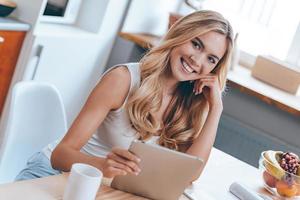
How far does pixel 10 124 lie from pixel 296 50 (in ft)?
6.62

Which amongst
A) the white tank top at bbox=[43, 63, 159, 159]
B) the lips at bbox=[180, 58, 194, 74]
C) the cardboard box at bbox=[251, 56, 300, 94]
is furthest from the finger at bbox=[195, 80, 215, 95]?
the cardboard box at bbox=[251, 56, 300, 94]

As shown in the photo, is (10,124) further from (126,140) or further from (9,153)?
(126,140)

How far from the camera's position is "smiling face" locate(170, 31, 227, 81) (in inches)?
68.2

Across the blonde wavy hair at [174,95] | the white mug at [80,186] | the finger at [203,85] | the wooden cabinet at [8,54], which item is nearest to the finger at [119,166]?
the white mug at [80,186]

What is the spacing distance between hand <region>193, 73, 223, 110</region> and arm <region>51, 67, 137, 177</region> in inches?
10.9

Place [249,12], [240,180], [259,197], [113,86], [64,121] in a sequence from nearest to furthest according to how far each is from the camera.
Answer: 1. [259,197]
2. [113,86]
3. [240,180]
4. [64,121]
5. [249,12]

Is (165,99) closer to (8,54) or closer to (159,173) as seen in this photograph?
(159,173)

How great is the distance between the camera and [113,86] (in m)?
1.65

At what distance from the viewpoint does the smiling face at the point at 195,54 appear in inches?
68.2

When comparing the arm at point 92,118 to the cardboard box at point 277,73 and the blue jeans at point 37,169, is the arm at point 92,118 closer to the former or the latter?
the blue jeans at point 37,169

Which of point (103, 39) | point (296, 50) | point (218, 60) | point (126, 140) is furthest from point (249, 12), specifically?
point (126, 140)

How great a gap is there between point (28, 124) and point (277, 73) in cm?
167

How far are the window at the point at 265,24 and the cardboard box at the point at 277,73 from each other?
0.24 m

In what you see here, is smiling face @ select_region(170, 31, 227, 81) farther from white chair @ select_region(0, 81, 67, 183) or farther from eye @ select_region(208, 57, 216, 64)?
white chair @ select_region(0, 81, 67, 183)
